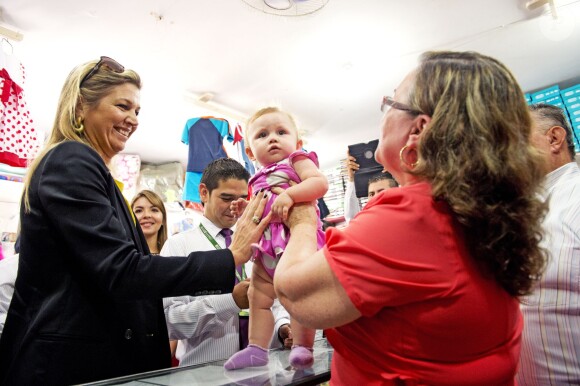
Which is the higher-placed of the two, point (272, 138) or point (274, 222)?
point (272, 138)

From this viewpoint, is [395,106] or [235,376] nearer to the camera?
[395,106]

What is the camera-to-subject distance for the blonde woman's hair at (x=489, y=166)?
32.1 inches

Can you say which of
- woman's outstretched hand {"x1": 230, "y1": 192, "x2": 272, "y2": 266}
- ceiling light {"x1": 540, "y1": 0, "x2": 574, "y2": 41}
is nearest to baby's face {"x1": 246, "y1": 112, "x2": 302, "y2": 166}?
woman's outstretched hand {"x1": 230, "y1": 192, "x2": 272, "y2": 266}

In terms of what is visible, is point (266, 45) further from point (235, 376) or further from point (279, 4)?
point (235, 376)

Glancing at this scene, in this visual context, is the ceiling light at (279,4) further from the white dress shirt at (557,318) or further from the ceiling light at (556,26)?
the white dress shirt at (557,318)

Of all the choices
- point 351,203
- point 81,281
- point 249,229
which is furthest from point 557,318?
point 351,203

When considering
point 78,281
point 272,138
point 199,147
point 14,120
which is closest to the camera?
point 78,281

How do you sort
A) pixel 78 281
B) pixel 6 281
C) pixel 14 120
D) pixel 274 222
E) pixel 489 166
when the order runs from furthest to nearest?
pixel 14 120 < pixel 6 281 < pixel 274 222 < pixel 78 281 < pixel 489 166

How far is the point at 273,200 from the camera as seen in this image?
1.65 meters

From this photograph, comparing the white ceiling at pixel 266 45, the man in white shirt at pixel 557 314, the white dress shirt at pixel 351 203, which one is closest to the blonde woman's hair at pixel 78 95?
the man in white shirt at pixel 557 314

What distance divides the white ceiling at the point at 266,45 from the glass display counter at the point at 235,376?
118 inches

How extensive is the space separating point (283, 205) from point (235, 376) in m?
0.61

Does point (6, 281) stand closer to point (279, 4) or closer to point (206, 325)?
point (206, 325)

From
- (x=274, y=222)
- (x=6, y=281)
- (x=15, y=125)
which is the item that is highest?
(x=15, y=125)
